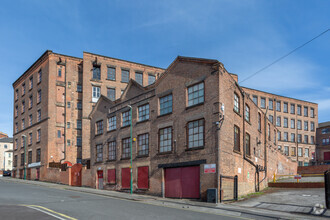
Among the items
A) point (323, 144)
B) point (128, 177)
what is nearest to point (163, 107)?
point (128, 177)

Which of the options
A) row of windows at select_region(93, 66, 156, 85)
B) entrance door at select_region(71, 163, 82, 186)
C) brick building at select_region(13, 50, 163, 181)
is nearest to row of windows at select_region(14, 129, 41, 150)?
brick building at select_region(13, 50, 163, 181)

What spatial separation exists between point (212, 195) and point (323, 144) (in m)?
63.5

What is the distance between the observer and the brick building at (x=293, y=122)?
7200 centimetres

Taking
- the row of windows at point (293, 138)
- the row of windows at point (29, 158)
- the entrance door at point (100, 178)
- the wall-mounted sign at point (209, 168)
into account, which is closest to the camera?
the wall-mounted sign at point (209, 168)

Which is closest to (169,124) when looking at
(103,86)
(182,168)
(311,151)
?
(182,168)

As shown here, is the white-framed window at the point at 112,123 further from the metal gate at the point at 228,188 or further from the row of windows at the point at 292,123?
the row of windows at the point at 292,123

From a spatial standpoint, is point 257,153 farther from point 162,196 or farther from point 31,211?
point 31,211

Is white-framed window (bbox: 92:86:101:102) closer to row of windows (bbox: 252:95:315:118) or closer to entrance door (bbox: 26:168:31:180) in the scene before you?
entrance door (bbox: 26:168:31:180)

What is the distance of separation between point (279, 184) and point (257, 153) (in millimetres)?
3797

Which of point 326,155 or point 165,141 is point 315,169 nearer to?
point 326,155

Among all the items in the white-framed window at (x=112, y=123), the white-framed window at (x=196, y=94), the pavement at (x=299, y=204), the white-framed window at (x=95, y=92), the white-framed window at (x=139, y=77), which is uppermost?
the white-framed window at (x=139, y=77)

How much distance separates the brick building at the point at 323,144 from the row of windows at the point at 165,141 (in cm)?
5669

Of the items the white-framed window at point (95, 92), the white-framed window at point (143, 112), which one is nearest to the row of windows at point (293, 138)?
the white-framed window at point (95, 92)

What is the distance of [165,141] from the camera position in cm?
2756
